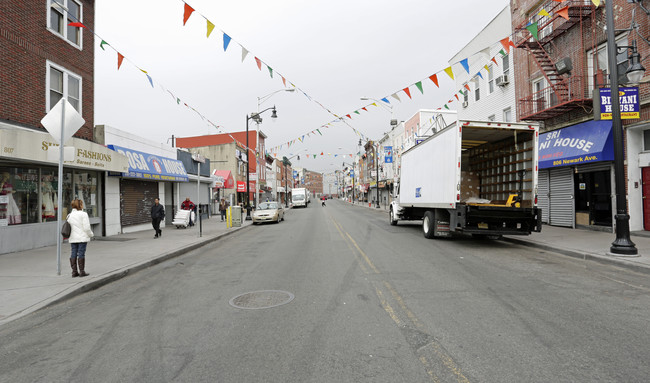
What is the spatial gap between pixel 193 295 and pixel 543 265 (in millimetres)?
7259

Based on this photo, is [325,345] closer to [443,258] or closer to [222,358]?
[222,358]

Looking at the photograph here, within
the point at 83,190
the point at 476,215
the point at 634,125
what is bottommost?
the point at 476,215

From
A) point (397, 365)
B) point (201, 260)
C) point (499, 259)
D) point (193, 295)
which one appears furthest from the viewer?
point (201, 260)

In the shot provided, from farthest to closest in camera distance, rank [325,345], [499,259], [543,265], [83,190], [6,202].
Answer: [83,190] → [6,202] → [499,259] → [543,265] → [325,345]

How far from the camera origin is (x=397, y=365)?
330 centimetres

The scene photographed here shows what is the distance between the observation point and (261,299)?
5551 mm

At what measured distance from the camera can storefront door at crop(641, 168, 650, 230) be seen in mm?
11727

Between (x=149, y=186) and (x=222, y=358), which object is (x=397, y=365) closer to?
(x=222, y=358)

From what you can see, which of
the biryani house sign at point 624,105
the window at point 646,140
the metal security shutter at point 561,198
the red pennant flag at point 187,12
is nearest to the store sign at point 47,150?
the red pennant flag at point 187,12

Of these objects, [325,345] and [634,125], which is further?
[634,125]

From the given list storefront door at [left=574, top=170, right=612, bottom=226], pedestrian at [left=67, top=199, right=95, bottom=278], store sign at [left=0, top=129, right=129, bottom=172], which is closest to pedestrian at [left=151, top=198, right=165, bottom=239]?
store sign at [left=0, top=129, right=129, bottom=172]

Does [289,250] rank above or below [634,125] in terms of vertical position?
below

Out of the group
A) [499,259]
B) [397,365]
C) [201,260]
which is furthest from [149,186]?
[397,365]

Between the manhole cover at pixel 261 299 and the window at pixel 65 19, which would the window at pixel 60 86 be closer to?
the window at pixel 65 19
